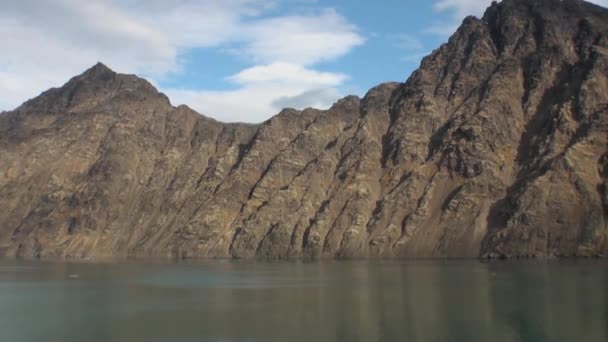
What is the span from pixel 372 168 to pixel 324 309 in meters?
106

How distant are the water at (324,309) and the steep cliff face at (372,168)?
47776 millimetres

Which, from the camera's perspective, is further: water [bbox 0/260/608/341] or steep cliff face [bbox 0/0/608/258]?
steep cliff face [bbox 0/0/608/258]

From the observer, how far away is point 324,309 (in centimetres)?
4756

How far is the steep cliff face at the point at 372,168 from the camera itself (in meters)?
122

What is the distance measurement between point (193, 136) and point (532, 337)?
16172 cm

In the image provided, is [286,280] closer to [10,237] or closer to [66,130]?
[10,237]

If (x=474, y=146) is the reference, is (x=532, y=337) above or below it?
below

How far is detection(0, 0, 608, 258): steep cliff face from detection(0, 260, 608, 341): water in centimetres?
4778

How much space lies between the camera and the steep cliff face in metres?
122

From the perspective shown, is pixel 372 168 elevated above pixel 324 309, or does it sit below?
above

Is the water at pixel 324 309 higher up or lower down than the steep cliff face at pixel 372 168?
lower down

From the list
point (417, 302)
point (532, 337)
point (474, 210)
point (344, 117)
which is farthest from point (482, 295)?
point (344, 117)

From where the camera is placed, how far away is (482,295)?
52.7 metres

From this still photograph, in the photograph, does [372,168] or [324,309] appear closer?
[324,309]
